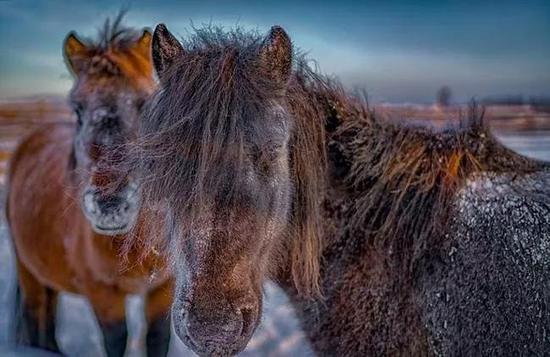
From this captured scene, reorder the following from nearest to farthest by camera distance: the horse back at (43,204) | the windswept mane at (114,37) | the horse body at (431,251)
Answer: the horse body at (431,251)
the windswept mane at (114,37)
the horse back at (43,204)

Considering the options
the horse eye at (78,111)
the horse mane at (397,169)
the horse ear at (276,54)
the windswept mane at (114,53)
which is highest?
the windswept mane at (114,53)

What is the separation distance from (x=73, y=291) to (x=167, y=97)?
3.99 ft

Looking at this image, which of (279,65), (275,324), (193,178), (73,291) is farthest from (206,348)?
(275,324)

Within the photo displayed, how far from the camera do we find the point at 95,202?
1.45 meters

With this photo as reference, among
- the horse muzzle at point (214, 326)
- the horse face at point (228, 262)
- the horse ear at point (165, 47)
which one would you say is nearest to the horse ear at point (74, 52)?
the horse ear at point (165, 47)

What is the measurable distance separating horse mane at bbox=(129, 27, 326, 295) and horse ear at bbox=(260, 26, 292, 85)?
0.02 meters

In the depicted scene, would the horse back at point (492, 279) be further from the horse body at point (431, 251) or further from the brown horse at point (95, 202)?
the brown horse at point (95, 202)

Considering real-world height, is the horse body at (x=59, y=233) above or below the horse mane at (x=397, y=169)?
Result: below

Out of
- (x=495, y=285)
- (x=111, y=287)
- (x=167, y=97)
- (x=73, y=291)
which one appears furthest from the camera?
(x=73, y=291)

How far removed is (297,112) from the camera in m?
1.16

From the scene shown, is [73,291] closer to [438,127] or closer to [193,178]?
[193,178]

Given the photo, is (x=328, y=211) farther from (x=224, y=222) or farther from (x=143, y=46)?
(x=143, y=46)

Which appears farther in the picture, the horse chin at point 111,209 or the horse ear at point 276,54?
the horse chin at point 111,209

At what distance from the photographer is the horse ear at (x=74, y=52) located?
1791 mm
